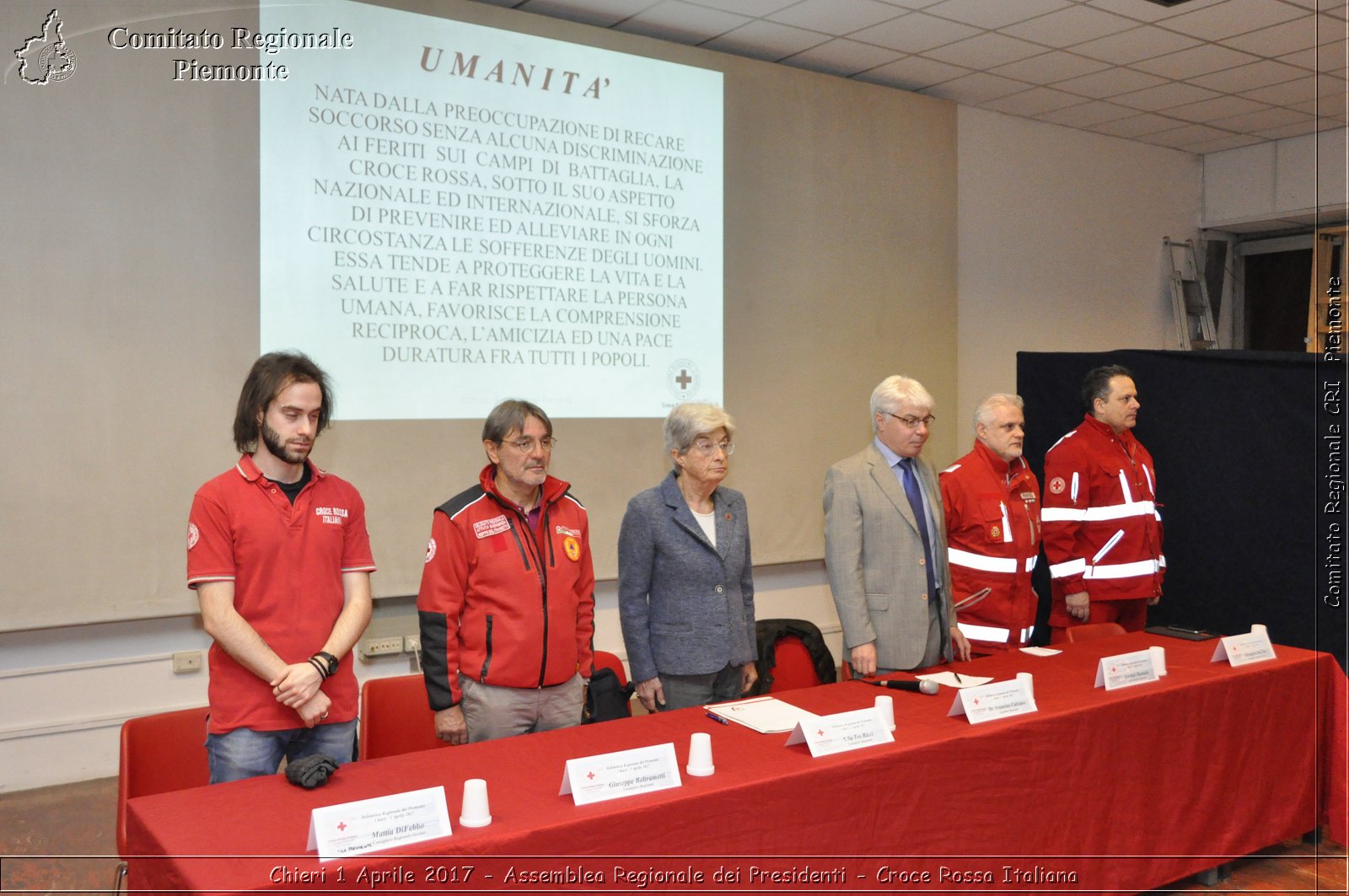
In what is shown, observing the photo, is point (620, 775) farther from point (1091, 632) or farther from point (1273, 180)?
point (1273, 180)

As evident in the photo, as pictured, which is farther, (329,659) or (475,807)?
(329,659)

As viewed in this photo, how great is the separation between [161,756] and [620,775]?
1.20 m

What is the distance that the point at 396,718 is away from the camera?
2.66 m

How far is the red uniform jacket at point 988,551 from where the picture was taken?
3.38 metres

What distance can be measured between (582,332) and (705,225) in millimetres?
885

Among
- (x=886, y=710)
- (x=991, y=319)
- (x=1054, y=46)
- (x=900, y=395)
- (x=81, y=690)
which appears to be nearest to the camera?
(x=886, y=710)

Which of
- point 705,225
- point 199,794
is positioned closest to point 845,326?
point 705,225

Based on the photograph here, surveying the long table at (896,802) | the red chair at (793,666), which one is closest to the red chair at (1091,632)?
the long table at (896,802)

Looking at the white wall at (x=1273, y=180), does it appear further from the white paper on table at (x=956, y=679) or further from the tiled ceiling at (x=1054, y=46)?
the white paper on table at (x=956, y=679)

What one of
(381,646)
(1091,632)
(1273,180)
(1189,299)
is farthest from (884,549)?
(1273,180)

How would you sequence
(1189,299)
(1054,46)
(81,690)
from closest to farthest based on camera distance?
(81,690), (1054,46), (1189,299)

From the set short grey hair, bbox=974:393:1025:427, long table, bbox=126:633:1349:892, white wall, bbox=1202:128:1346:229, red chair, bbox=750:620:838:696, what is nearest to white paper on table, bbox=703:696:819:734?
long table, bbox=126:633:1349:892

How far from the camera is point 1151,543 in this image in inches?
161

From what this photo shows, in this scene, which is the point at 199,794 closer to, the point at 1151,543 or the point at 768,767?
the point at 768,767
